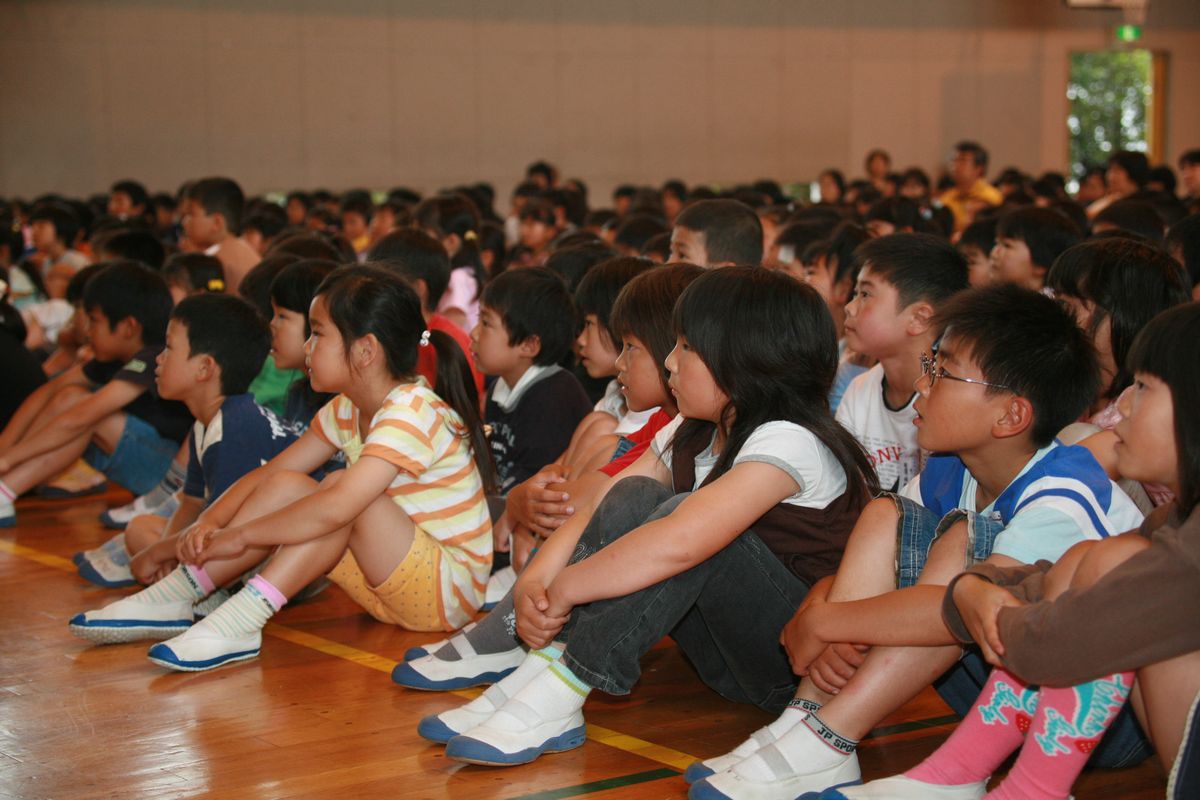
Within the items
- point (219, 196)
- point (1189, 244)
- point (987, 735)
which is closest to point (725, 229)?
point (1189, 244)

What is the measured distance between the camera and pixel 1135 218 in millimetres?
4543

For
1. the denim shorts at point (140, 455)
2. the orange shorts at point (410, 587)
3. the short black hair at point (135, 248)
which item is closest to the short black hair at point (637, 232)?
the short black hair at point (135, 248)

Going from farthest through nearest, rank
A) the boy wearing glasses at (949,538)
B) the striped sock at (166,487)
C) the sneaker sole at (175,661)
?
the striped sock at (166,487) < the sneaker sole at (175,661) < the boy wearing glasses at (949,538)

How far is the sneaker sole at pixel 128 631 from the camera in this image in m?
2.75

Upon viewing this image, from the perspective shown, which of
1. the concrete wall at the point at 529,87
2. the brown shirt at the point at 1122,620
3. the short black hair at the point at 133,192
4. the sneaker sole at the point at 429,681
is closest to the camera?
the brown shirt at the point at 1122,620

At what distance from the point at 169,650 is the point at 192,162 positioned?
9011 millimetres

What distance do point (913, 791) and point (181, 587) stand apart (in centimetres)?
168

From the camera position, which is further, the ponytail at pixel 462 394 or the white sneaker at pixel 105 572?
the white sneaker at pixel 105 572

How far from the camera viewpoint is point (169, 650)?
8.37 feet

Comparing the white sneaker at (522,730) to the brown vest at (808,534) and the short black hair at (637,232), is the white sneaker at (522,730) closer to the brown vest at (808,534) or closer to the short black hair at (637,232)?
the brown vest at (808,534)

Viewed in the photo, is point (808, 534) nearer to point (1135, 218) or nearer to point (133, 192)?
point (1135, 218)

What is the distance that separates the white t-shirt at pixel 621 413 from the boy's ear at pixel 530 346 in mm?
228

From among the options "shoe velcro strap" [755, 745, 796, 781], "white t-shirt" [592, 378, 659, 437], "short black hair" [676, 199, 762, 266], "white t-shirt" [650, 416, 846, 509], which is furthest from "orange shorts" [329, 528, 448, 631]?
"short black hair" [676, 199, 762, 266]

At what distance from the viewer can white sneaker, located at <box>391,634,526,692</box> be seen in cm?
245
